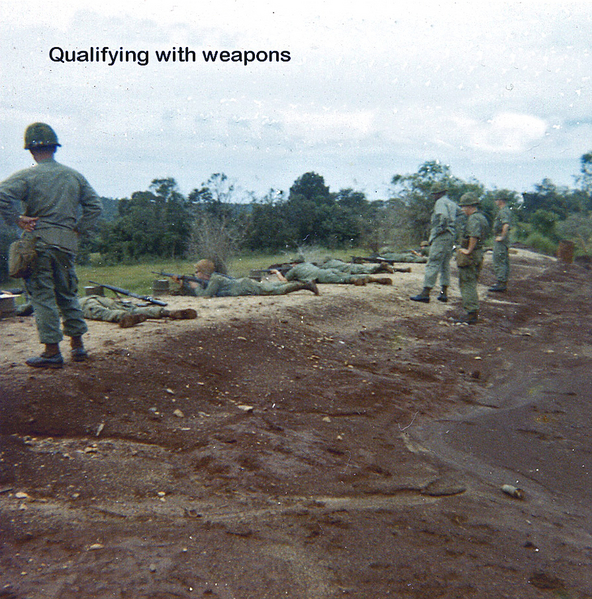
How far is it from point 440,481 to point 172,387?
215cm

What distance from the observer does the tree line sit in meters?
17.3

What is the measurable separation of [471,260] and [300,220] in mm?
14875

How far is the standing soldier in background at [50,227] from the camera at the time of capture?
420cm

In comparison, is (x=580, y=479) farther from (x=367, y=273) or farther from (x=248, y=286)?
(x=367, y=273)

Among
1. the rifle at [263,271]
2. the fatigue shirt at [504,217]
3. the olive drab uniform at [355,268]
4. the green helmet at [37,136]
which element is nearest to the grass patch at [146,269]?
the olive drab uniform at [355,268]

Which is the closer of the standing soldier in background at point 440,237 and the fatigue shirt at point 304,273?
the standing soldier in background at point 440,237

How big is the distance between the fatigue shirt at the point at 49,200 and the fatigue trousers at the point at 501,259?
827 cm

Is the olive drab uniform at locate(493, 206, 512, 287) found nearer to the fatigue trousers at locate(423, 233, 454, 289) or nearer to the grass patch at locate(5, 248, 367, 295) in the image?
the fatigue trousers at locate(423, 233, 454, 289)

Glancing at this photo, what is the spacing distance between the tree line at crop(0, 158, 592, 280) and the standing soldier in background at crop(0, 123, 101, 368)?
414 inches

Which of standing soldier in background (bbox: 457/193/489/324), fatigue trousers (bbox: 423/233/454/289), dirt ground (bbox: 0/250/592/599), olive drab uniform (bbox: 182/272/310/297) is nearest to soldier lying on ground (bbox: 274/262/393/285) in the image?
olive drab uniform (bbox: 182/272/310/297)

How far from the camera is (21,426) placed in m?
3.31

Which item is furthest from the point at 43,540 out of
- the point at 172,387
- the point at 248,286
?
the point at 248,286

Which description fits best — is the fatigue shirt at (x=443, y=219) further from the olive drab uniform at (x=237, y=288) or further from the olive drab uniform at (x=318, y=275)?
the olive drab uniform at (x=237, y=288)

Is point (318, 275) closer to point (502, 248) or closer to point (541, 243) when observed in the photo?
point (502, 248)
